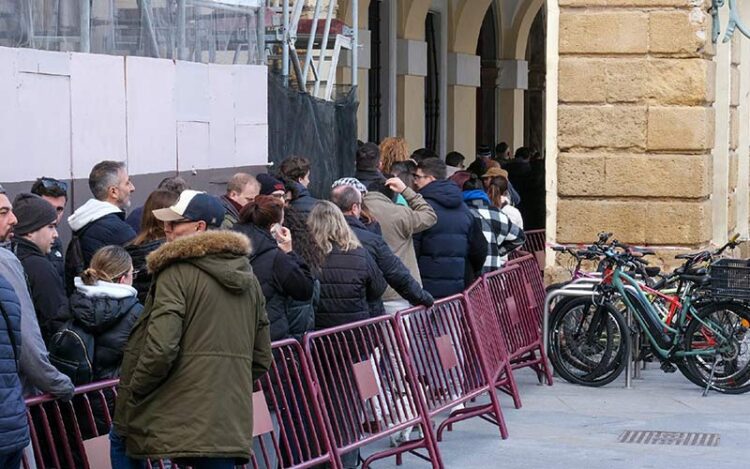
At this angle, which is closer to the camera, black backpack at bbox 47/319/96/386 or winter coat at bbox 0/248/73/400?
winter coat at bbox 0/248/73/400

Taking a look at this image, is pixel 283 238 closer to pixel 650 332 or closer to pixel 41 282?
pixel 41 282

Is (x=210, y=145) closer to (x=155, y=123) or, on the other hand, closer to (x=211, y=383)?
(x=155, y=123)

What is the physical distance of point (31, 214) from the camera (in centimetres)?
720

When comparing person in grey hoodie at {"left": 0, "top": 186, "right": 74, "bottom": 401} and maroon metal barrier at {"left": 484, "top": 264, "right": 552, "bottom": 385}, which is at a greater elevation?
person in grey hoodie at {"left": 0, "top": 186, "right": 74, "bottom": 401}

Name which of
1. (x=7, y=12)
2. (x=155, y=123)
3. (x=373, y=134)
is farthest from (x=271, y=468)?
(x=373, y=134)

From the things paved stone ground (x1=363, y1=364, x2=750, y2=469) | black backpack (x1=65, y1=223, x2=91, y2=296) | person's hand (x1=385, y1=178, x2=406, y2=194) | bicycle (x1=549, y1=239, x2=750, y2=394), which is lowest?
paved stone ground (x1=363, y1=364, x2=750, y2=469)

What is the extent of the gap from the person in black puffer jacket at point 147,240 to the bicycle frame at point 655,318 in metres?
4.44

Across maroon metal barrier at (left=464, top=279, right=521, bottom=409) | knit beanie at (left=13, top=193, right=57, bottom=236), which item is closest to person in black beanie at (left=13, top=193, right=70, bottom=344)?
knit beanie at (left=13, top=193, right=57, bottom=236)

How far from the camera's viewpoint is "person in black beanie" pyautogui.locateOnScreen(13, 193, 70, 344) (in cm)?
708

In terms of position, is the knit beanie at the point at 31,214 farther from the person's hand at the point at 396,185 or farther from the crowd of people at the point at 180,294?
the person's hand at the point at 396,185

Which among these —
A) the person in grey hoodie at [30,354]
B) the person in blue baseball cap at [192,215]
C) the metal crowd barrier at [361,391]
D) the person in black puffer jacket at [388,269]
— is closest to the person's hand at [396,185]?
the metal crowd barrier at [361,391]

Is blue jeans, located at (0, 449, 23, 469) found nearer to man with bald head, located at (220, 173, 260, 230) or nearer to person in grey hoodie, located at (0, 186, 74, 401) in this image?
person in grey hoodie, located at (0, 186, 74, 401)

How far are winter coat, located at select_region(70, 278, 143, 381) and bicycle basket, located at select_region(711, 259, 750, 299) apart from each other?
567cm

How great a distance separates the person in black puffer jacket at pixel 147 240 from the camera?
297 inches
